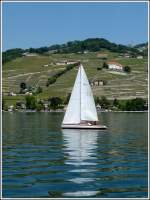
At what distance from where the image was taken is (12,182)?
25.3m

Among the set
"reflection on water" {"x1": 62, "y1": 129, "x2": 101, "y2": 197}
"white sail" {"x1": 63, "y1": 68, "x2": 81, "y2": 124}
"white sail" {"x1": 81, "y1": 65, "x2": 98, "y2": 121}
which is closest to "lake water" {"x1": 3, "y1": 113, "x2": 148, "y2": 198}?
"reflection on water" {"x1": 62, "y1": 129, "x2": 101, "y2": 197}

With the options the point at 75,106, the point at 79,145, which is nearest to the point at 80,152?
the point at 79,145

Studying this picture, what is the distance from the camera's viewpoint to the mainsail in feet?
217

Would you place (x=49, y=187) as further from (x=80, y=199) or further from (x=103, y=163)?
(x=103, y=163)

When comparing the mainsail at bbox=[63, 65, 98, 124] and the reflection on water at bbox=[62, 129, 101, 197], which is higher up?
the mainsail at bbox=[63, 65, 98, 124]

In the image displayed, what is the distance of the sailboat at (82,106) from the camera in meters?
66.1

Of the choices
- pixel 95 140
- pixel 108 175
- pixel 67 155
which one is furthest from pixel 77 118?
pixel 108 175

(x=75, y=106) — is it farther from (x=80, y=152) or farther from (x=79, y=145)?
(x=80, y=152)

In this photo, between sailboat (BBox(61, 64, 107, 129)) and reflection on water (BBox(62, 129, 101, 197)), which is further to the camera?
sailboat (BBox(61, 64, 107, 129))

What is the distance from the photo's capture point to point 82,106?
66.1m

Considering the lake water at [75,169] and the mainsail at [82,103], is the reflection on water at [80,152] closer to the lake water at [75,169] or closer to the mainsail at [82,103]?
the lake water at [75,169]

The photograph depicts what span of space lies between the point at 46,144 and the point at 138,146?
26.2 ft

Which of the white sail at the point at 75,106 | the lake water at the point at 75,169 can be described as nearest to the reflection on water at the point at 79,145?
the lake water at the point at 75,169

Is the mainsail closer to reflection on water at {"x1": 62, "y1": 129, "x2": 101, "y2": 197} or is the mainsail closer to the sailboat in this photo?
the sailboat
